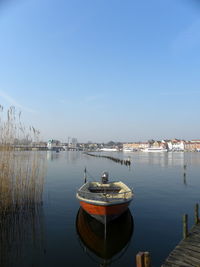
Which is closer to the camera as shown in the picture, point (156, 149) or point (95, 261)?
point (95, 261)

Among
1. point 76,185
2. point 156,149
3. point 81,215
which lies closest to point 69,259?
point 81,215

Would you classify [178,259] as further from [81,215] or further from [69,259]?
[81,215]

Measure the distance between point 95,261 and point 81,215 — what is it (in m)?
7.22

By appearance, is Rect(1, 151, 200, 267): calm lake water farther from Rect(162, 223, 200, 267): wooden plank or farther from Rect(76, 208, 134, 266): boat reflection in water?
→ Rect(162, 223, 200, 267): wooden plank

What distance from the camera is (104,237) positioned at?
14.4m

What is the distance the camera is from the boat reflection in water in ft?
40.6

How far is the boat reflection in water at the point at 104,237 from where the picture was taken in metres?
12.4

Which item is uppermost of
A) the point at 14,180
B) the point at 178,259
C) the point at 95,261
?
the point at 14,180

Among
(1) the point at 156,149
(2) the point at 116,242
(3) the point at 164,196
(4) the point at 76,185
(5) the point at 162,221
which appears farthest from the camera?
(1) the point at 156,149

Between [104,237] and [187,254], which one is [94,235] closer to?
[104,237]

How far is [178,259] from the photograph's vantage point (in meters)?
9.54

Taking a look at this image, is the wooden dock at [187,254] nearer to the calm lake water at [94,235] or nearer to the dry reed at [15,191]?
the calm lake water at [94,235]

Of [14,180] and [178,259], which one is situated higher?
[14,180]

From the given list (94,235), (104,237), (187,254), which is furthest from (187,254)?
(94,235)
